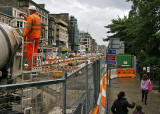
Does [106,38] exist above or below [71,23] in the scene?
below

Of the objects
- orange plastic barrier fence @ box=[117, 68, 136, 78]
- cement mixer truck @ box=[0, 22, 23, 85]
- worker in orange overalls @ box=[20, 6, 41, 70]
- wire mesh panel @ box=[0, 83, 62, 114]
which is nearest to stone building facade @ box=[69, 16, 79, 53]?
orange plastic barrier fence @ box=[117, 68, 136, 78]

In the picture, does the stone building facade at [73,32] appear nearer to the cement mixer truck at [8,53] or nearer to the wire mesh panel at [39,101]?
the cement mixer truck at [8,53]

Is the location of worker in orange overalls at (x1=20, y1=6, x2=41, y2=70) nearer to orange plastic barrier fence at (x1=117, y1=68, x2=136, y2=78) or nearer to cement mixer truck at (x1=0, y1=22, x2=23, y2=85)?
cement mixer truck at (x1=0, y1=22, x2=23, y2=85)

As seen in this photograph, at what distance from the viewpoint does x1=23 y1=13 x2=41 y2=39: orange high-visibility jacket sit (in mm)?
5836

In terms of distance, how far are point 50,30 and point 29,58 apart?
57.2m

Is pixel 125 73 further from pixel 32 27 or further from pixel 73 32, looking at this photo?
pixel 73 32

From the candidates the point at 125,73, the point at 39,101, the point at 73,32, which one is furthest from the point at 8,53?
the point at 73,32

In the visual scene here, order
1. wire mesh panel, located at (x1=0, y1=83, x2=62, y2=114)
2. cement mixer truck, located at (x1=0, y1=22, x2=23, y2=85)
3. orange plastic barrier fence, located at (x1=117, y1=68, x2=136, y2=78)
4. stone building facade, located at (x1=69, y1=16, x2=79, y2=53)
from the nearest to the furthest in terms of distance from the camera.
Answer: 1. wire mesh panel, located at (x1=0, y1=83, x2=62, y2=114)
2. cement mixer truck, located at (x1=0, y1=22, x2=23, y2=85)
3. orange plastic barrier fence, located at (x1=117, y1=68, x2=136, y2=78)
4. stone building facade, located at (x1=69, y1=16, x2=79, y2=53)

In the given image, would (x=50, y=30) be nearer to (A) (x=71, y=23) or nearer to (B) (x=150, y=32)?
(A) (x=71, y=23)

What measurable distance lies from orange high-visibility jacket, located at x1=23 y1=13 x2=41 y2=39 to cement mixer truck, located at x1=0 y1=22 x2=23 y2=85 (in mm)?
633

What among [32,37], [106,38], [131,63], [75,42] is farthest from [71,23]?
[32,37]

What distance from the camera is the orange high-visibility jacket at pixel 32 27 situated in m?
5.84

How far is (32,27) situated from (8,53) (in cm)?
177

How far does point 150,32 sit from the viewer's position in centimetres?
1195
